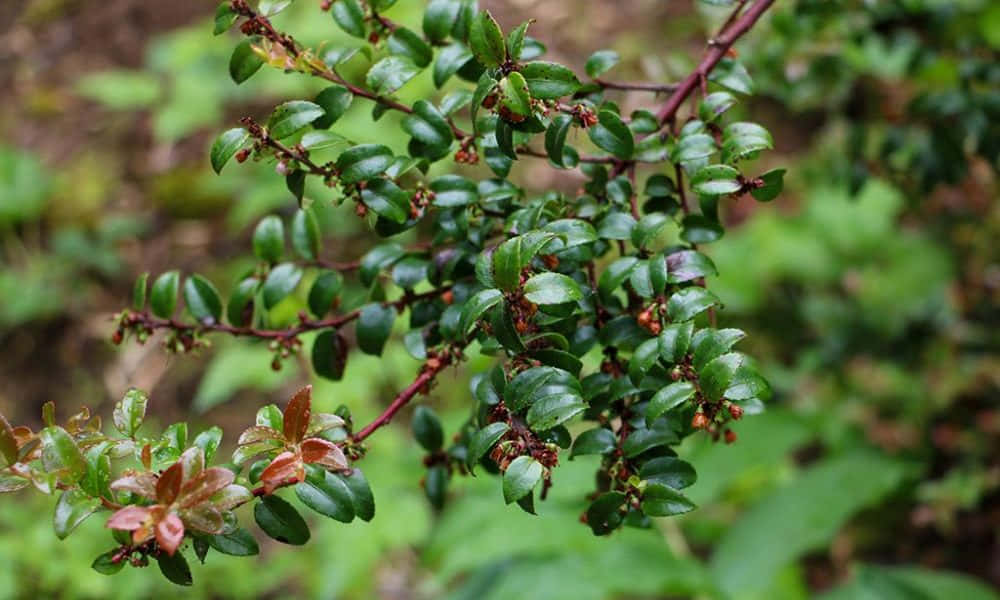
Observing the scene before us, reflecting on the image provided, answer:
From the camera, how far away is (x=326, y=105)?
87 cm

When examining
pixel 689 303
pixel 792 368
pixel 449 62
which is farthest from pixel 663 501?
pixel 792 368

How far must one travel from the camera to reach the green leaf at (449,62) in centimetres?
96

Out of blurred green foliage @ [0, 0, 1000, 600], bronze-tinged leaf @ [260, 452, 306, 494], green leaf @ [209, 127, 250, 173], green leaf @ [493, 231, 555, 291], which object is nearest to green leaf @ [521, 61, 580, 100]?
green leaf @ [493, 231, 555, 291]

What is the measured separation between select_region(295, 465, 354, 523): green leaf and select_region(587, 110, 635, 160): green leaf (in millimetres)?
375

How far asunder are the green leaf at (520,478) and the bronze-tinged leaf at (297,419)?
165 millimetres

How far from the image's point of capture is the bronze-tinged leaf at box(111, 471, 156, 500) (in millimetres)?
676

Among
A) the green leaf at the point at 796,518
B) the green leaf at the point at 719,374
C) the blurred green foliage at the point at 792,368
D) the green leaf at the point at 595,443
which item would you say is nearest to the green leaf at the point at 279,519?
the green leaf at the point at 595,443

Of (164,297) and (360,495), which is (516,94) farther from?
(164,297)

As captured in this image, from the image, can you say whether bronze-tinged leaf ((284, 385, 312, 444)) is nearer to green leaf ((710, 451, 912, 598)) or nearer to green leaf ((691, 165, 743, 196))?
green leaf ((691, 165, 743, 196))

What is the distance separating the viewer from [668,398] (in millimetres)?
743

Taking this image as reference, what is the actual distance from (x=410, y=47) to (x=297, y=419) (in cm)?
43

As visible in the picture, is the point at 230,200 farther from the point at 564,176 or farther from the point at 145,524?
the point at 145,524

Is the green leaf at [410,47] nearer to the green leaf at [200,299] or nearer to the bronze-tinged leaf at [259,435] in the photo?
the green leaf at [200,299]

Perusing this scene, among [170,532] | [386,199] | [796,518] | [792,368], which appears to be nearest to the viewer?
[170,532]
